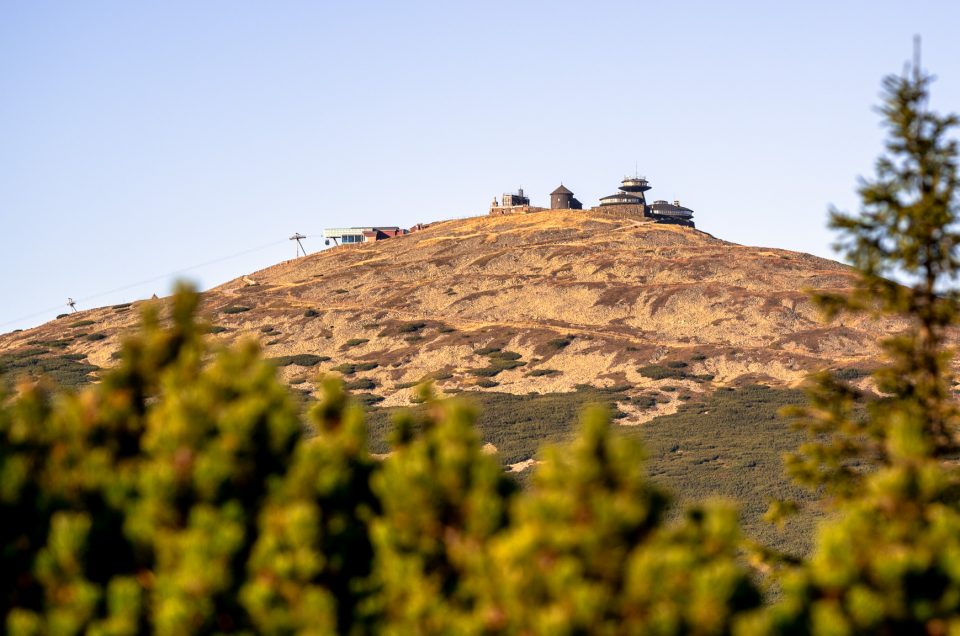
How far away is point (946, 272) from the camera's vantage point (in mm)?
20812

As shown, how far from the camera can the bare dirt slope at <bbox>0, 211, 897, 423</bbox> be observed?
115188 millimetres

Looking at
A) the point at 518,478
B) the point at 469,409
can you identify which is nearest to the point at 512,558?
the point at 469,409

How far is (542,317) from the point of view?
135 m

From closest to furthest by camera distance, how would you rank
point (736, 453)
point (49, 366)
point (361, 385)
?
point (736, 453), point (361, 385), point (49, 366)

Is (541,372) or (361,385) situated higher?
(361,385)

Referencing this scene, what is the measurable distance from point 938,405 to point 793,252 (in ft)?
484

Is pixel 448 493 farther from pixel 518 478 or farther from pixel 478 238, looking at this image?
pixel 478 238

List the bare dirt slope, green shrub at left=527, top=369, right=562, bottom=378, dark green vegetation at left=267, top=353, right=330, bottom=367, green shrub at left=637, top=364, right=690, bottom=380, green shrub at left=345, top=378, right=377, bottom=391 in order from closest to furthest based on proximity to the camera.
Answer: green shrub at left=637, top=364, right=690, bottom=380 → green shrub at left=345, top=378, right=377, bottom=391 → green shrub at left=527, top=369, right=562, bottom=378 → the bare dirt slope → dark green vegetation at left=267, top=353, right=330, bottom=367

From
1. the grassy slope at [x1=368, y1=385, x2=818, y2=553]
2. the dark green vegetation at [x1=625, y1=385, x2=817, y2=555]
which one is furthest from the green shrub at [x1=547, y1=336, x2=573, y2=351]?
the dark green vegetation at [x1=625, y1=385, x2=817, y2=555]

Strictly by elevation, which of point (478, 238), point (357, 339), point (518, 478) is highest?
point (478, 238)

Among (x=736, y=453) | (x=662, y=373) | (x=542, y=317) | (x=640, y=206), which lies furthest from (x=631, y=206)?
(x=736, y=453)

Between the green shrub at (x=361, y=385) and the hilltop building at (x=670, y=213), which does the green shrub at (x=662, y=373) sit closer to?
the green shrub at (x=361, y=385)

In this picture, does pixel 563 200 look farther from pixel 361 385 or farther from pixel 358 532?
pixel 358 532

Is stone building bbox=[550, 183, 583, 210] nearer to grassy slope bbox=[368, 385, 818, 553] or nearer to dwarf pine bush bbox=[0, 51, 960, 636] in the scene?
grassy slope bbox=[368, 385, 818, 553]
